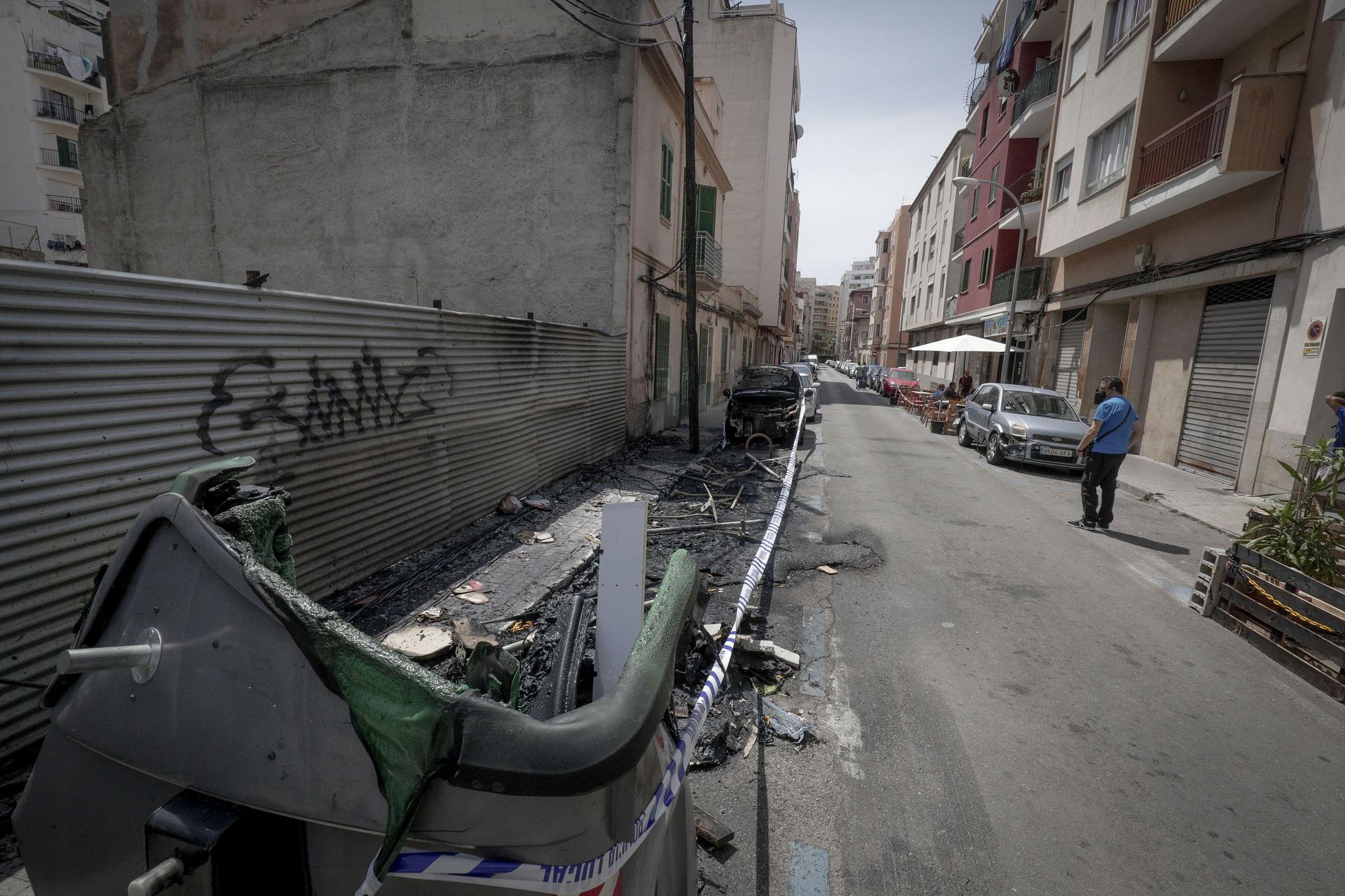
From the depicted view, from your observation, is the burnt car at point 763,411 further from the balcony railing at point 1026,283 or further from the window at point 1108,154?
the balcony railing at point 1026,283

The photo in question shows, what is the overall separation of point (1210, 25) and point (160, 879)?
17.4 m

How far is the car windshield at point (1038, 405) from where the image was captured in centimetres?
1236

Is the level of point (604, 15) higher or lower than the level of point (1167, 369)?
higher

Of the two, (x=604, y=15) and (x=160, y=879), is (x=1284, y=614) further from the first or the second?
(x=604, y=15)

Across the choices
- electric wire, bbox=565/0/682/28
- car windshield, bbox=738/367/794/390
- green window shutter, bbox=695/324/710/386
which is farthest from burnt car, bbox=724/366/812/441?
electric wire, bbox=565/0/682/28

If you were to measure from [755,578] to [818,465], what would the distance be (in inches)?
328

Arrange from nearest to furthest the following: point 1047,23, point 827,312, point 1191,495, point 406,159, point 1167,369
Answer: point 1191,495 → point 406,159 → point 1167,369 → point 1047,23 → point 827,312

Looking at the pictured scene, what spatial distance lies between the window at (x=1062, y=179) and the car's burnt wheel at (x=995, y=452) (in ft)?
30.4

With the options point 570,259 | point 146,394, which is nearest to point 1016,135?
point 570,259

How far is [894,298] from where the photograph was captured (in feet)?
174

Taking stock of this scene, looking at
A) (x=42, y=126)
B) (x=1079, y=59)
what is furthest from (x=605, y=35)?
(x=42, y=126)

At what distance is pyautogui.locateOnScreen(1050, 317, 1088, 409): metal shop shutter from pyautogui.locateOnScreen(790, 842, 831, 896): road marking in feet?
59.1

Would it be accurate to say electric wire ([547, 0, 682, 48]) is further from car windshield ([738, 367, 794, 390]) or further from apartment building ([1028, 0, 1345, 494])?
apartment building ([1028, 0, 1345, 494])

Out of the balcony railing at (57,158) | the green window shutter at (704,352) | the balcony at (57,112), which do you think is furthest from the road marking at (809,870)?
the balcony railing at (57,158)
